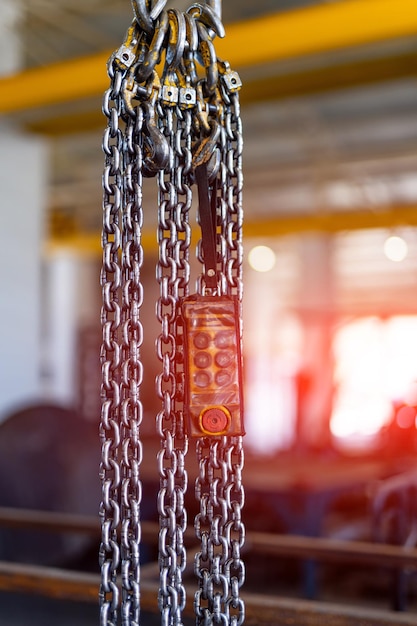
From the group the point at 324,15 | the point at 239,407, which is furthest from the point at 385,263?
the point at 239,407

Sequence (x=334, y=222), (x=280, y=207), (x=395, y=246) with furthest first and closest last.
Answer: (x=280, y=207), (x=395, y=246), (x=334, y=222)

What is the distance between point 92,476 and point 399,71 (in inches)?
126

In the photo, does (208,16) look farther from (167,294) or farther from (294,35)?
(294,35)

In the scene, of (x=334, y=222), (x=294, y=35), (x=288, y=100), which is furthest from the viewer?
(x=334, y=222)

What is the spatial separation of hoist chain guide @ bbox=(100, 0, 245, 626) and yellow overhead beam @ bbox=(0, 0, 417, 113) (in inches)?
84.8

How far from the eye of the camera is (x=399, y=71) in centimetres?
513

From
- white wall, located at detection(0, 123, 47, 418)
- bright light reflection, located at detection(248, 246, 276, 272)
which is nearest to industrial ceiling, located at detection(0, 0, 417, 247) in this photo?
white wall, located at detection(0, 123, 47, 418)

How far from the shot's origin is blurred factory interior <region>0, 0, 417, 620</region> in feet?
14.6

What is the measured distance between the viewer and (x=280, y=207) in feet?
41.2

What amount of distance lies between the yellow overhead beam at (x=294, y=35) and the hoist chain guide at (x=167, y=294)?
2.15 meters

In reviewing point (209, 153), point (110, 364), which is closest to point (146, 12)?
point (209, 153)

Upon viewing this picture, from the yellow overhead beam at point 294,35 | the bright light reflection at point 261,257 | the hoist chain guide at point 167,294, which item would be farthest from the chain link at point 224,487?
the bright light reflection at point 261,257

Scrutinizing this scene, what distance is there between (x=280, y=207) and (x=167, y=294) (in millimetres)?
11358

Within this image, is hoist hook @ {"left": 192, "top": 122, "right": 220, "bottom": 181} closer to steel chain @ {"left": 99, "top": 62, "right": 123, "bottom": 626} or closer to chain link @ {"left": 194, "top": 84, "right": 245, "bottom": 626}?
chain link @ {"left": 194, "top": 84, "right": 245, "bottom": 626}
